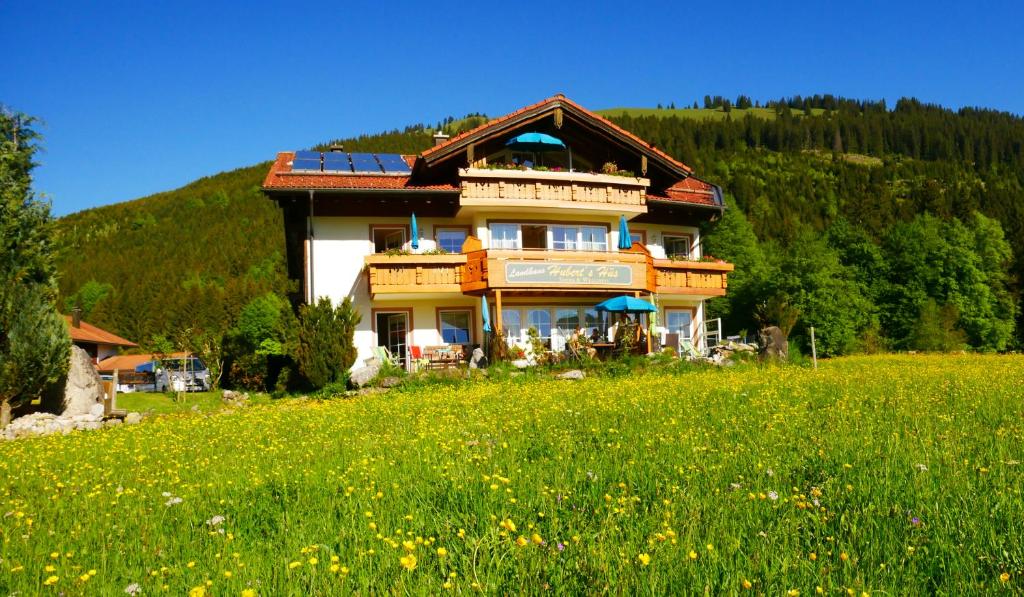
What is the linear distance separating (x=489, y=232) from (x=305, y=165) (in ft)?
22.6

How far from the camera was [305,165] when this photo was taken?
23.9 meters

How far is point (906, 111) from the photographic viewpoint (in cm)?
16400

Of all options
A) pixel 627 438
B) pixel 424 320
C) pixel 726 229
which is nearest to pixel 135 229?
pixel 726 229

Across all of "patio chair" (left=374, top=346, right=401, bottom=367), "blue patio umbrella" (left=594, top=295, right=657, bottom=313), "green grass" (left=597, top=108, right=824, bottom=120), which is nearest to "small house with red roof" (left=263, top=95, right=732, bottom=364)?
"patio chair" (left=374, top=346, right=401, bottom=367)

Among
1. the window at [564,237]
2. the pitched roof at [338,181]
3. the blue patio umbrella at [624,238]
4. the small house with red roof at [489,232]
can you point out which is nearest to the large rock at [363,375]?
the small house with red roof at [489,232]

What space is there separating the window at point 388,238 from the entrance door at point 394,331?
7.90ft

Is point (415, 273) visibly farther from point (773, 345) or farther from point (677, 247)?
point (773, 345)

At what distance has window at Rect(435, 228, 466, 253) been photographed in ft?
81.0

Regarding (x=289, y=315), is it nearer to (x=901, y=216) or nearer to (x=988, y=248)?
(x=988, y=248)

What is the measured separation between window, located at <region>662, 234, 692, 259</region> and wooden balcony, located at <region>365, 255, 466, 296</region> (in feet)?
33.2

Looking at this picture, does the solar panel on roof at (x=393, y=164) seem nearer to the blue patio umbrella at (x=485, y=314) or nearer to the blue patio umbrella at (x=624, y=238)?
the blue patio umbrella at (x=485, y=314)

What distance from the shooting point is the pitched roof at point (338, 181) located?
72.8ft

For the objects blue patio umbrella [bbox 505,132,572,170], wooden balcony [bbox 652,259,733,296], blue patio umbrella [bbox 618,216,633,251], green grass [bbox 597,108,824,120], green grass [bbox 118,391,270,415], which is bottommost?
green grass [bbox 118,391,270,415]

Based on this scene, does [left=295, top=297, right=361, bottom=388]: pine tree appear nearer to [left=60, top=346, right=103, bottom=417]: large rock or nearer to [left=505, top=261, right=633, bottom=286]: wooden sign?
[left=60, top=346, right=103, bottom=417]: large rock
